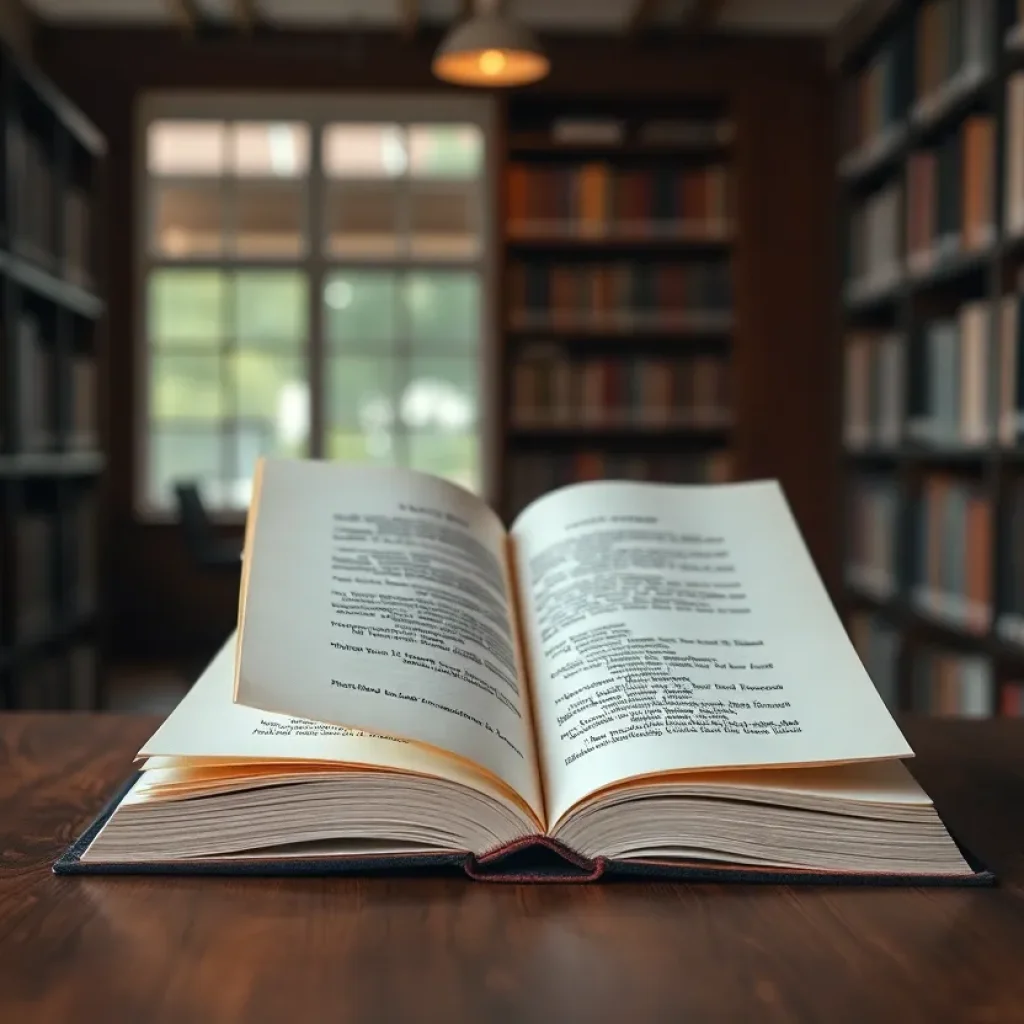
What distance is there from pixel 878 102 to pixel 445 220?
2.15m

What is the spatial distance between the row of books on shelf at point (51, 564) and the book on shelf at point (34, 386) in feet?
0.71

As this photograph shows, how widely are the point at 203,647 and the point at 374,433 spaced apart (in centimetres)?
122

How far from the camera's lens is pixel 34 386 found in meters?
3.39

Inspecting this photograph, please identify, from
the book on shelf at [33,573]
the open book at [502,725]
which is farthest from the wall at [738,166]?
the open book at [502,725]

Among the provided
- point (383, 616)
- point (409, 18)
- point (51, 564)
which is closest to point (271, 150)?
point (409, 18)

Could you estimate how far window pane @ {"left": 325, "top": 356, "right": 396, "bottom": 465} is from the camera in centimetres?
568

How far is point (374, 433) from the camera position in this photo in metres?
5.71

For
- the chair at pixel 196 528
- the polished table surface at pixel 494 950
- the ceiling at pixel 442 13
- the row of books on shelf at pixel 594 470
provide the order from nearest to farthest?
the polished table surface at pixel 494 950 < the chair at pixel 196 528 < the ceiling at pixel 442 13 < the row of books on shelf at pixel 594 470

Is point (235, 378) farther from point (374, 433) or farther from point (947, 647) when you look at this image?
point (947, 647)

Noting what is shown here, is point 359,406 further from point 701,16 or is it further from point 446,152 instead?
point 701,16

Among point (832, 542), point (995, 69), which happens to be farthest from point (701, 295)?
point (995, 69)

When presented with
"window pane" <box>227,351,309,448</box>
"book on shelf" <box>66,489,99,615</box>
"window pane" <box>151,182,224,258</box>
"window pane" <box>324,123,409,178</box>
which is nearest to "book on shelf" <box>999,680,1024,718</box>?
"book on shelf" <box>66,489,99,615</box>

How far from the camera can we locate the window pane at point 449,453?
5730 mm

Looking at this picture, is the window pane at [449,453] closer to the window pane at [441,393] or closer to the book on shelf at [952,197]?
the window pane at [441,393]
